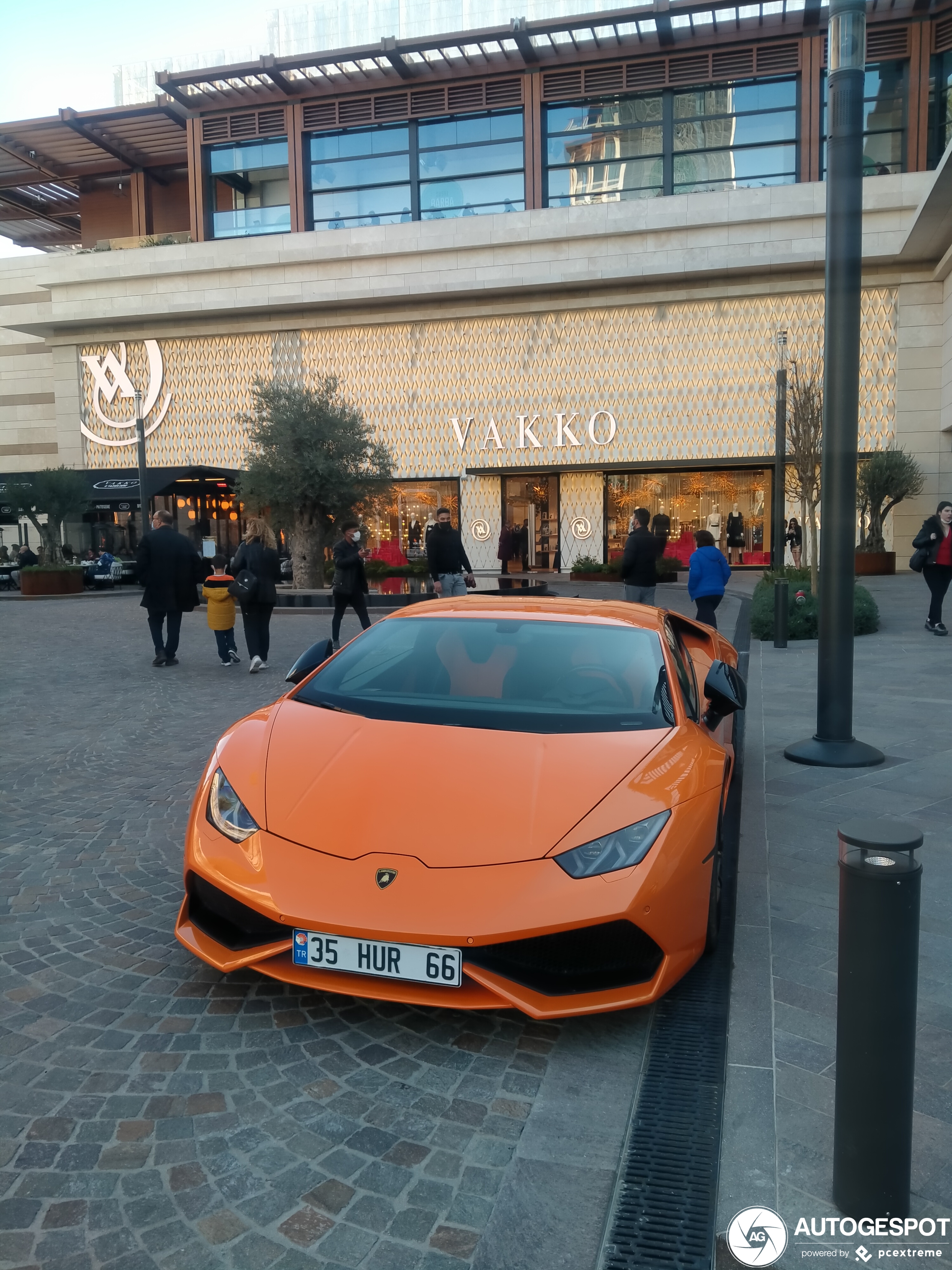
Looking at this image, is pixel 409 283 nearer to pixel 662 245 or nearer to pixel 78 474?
pixel 662 245

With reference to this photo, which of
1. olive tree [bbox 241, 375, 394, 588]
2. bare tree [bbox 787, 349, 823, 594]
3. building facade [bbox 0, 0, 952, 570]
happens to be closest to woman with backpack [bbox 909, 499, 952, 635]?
bare tree [bbox 787, 349, 823, 594]

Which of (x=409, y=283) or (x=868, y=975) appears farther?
(x=409, y=283)

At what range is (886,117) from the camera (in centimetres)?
2981

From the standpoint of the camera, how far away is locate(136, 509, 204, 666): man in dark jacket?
11.4 meters

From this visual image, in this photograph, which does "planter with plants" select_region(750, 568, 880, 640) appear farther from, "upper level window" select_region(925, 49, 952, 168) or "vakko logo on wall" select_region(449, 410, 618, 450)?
"upper level window" select_region(925, 49, 952, 168)

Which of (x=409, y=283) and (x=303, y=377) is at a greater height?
(x=409, y=283)

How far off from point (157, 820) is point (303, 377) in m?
31.6

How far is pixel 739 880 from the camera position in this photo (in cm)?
435

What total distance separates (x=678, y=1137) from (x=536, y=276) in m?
32.4

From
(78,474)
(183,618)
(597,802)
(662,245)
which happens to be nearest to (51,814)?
(597,802)

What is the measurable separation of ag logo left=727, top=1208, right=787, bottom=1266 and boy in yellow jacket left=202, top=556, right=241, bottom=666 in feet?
31.3

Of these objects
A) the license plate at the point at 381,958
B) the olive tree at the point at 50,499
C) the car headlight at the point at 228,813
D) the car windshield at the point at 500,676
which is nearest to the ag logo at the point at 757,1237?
the license plate at the point at 381,958

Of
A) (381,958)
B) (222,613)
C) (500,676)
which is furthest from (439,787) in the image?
(222,613)

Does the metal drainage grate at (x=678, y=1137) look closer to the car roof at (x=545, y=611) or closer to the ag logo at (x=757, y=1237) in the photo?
the ag logo at (x=757, y=1237)
